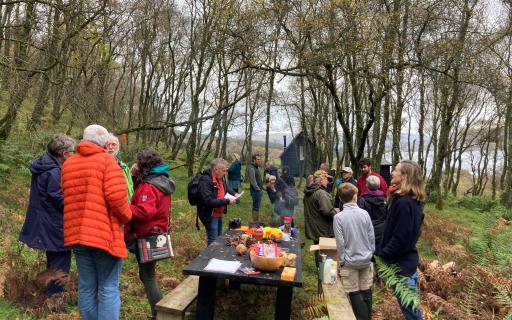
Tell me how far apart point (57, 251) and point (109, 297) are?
1196mm

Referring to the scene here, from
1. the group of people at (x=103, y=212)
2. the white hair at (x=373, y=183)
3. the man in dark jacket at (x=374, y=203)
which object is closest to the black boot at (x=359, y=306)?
the man in dark jacket at (x=374, y=203)

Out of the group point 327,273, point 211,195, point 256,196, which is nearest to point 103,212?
point 211,195

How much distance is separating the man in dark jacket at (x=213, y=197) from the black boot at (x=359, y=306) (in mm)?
2254

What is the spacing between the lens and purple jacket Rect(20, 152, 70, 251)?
14.4ft

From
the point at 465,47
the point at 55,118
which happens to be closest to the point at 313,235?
the point at 465,47

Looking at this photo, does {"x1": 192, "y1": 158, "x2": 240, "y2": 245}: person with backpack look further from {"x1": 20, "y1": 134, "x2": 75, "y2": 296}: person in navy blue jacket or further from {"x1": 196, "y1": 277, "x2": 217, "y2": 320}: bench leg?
{"x1": 20, "y1": 134, "x2": 75, "y2": 296}: person in navy blue jacket

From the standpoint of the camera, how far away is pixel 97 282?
3.72 meters

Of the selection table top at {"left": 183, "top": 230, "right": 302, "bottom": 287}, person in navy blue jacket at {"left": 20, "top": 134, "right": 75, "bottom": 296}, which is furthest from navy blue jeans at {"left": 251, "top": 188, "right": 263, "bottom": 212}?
person in navy blue jacket at {"left": 20, "top": 134, "right": 75, "bottom": 296}

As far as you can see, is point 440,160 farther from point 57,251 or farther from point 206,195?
point 57,251

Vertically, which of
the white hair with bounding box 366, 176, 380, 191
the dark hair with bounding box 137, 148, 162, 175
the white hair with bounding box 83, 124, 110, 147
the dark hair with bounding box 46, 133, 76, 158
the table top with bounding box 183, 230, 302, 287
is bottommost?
the table top with bounding box 183, 230, 302, 287

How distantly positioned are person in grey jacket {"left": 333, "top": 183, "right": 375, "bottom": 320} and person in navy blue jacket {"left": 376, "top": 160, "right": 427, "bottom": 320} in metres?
0.60

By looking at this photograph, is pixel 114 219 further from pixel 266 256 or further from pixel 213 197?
pixel 213 197

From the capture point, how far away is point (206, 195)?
612cm

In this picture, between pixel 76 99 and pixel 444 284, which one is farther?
pixel 76 99
